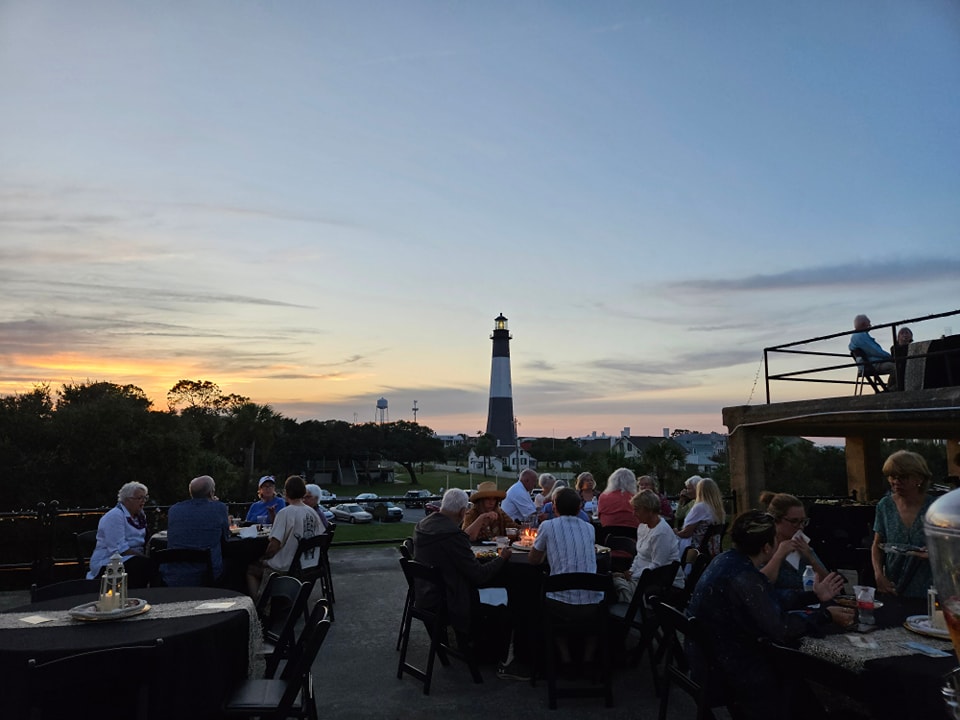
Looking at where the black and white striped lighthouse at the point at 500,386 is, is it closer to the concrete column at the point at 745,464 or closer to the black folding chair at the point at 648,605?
the concrete column at the point at 745,464

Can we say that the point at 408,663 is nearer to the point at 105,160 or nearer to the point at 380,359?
the point at 105,160

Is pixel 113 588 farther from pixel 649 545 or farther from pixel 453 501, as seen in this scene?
pixel 649 545

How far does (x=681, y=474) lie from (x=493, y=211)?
74.3 ft

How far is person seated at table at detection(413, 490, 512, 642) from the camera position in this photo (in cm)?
Answer: 520

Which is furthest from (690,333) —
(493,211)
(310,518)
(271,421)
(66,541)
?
(271,421)

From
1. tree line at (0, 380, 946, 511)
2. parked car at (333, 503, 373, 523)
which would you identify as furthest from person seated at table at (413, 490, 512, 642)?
parked car at (333, 503, 373, 523)

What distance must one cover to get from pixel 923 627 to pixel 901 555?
4.48ft

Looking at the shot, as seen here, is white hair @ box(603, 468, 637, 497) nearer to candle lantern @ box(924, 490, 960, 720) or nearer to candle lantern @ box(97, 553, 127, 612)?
candle lantern @ box(97, 553, 127, 612)

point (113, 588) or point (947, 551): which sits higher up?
point (947, 551)

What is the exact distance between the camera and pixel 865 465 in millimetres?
14289

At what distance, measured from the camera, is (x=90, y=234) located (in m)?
12.3

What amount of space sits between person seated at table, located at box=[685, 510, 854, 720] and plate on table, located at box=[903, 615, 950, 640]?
0.27 meters

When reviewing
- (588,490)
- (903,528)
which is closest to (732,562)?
(903,528)

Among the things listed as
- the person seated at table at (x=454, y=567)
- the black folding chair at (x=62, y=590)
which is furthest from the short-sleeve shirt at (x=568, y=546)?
the black folding chair at (x=62, y=590)
